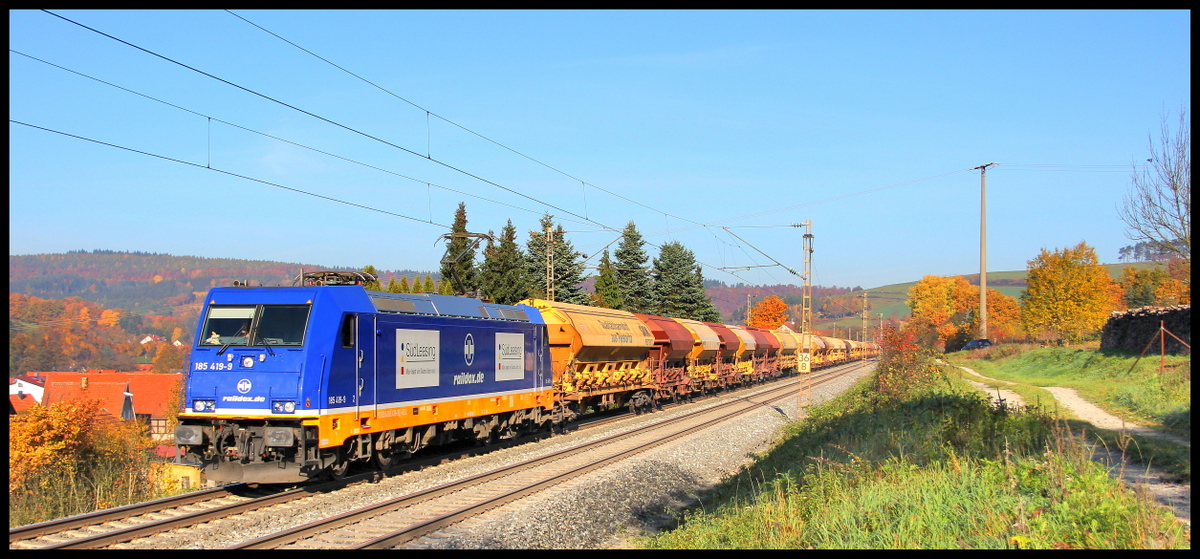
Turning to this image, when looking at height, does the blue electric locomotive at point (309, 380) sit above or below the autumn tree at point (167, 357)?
above

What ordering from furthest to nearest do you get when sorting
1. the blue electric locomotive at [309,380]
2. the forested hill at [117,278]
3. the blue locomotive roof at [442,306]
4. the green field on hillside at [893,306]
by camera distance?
the green field on hillside at [893,306]
the forested hill at [117,278]
the blue locomotive roof at [442,306]
the blue electric locomotive at [309,380]

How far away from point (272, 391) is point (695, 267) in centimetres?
6550

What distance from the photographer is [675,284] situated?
74312mm

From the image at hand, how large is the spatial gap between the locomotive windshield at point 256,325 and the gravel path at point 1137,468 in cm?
1162

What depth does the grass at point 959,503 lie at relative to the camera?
23.9 ft

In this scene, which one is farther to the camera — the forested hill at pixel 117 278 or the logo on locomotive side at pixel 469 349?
the forested hill at pixel 117 278

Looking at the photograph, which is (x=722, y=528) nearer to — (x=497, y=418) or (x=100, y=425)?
(x=497, y=418)

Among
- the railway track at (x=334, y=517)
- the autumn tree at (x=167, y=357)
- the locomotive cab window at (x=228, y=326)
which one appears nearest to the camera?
the railway track at (x=334, y=517)

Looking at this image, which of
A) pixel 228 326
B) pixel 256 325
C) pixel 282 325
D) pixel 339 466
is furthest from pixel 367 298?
pixel 339 466

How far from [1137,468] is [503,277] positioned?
146 feet

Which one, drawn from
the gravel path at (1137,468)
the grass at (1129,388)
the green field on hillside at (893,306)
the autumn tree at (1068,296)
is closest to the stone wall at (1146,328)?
the grass at (1129,388)

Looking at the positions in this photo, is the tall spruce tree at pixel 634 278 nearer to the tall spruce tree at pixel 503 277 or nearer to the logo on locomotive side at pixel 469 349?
the tall spruce tree at pixel 503 277

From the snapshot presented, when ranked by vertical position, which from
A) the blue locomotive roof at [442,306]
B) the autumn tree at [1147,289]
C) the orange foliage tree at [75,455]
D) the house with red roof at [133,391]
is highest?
the autumn tree at [1147,289]

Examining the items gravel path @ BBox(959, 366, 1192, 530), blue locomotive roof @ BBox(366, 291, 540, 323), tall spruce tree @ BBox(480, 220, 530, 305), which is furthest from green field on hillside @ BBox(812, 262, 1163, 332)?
blue locomotive roof @ BBox(366, 291, 540, 323)
